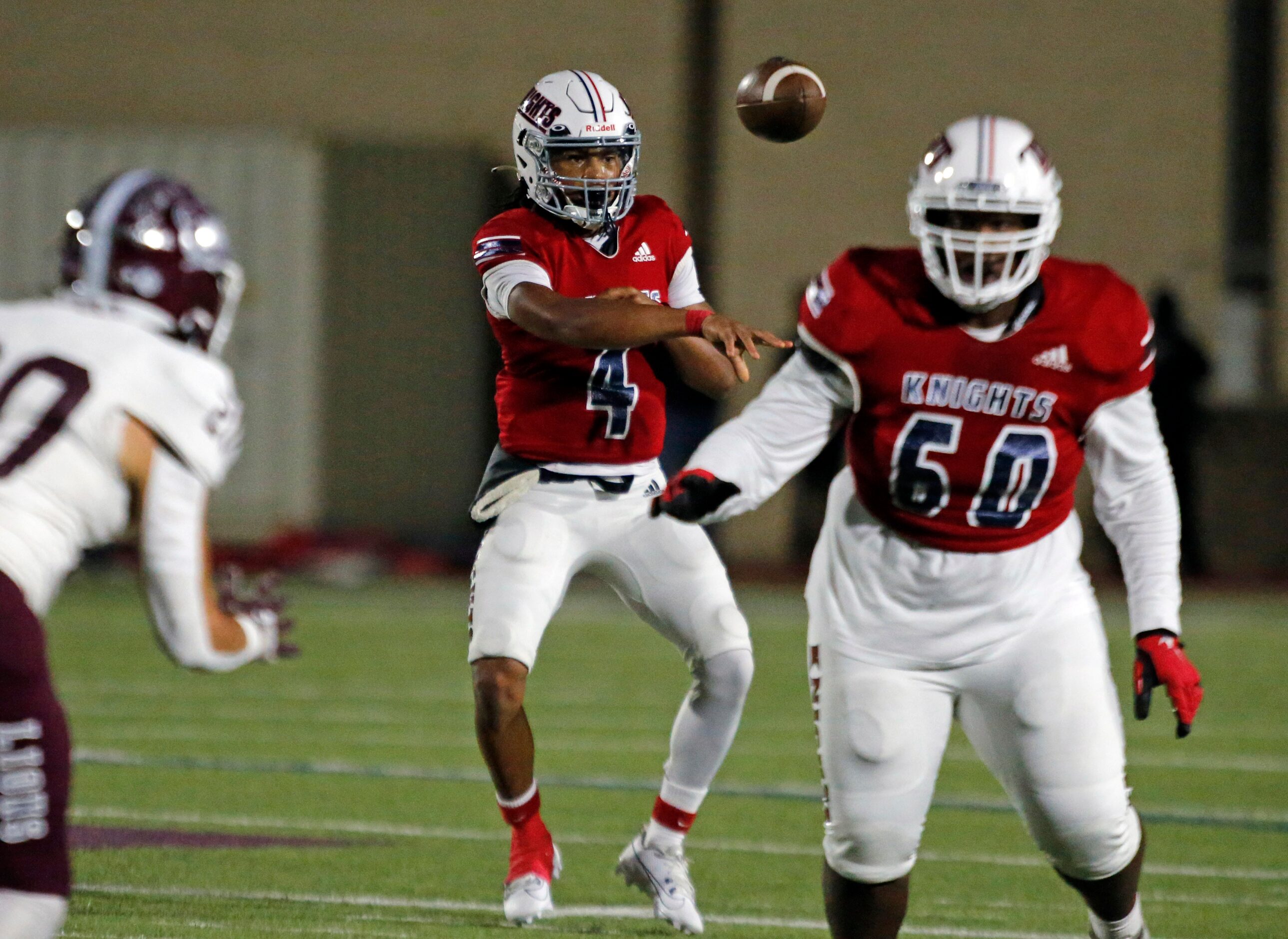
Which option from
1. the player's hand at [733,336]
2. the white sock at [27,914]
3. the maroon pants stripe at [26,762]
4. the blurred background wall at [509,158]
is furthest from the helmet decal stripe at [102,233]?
the blurred background wall at [509,158]

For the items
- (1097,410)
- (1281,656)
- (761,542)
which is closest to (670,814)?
(1097,410)

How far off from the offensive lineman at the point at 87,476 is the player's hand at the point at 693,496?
29.9 inches

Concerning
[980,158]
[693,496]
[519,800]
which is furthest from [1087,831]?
[519,800]

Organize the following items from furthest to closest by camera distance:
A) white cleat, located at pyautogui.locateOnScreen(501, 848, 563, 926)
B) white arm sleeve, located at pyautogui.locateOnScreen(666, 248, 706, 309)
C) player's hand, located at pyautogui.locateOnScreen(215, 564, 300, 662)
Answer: white arm sleeve, located at pyautogui.locateOnScreen(666, 248, 706, 309)
white cleat, located at pyautogui.locateOnScreen(501, 848, 563, 926)
player's hand, located at pyautogui.locateOnScreen(215, 564, 300, 662)

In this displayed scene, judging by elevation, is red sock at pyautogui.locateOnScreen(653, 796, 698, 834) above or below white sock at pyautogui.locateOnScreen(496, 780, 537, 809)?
below

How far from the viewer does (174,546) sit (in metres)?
3.04

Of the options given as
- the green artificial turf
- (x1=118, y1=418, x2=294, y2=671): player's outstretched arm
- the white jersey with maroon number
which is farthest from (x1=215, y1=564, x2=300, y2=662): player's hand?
the green artificial turf

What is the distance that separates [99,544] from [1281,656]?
308 inches

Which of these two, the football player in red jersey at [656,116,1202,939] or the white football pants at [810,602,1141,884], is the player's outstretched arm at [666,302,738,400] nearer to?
the football player in red jersey at [656,116,1202,939]

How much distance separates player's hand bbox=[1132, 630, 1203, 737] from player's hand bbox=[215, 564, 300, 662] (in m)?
1.47

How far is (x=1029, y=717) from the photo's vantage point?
3.59 m

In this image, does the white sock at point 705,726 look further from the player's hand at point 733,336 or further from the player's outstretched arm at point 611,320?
the player's hand at point 733,336

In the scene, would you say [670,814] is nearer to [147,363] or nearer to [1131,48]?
[147,363]

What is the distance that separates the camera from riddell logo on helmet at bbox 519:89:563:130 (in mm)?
4668
